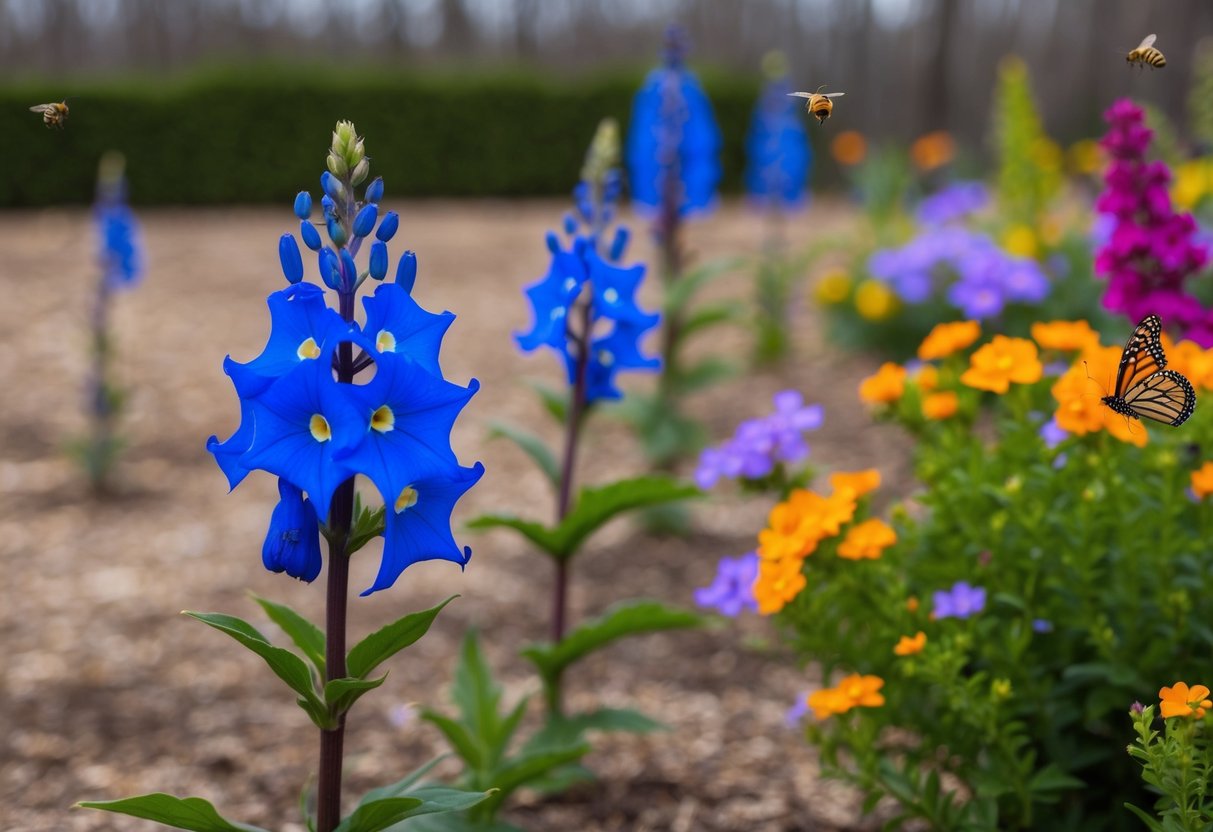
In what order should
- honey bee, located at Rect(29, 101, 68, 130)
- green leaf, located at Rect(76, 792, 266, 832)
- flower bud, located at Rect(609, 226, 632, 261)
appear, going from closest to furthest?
1. green leaf, located at Rect(76, 792, 266, 832)
2. honey bee, located at Rect(29, 101, 68, 130)
3. flower bud, located at Rect(609, 226, 632, 261)

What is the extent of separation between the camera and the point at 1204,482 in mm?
1892

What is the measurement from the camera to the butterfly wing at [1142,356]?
1705mm

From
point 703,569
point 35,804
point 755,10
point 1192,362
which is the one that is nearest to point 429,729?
point 35,804

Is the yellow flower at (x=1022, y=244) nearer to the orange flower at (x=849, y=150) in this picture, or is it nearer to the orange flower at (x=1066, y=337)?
the orange flower at (x=1066, y=337)

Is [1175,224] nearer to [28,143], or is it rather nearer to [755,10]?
[28,143]

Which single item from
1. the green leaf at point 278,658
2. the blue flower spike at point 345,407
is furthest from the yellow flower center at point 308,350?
the green leaf at point 278,658

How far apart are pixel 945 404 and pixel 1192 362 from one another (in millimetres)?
449

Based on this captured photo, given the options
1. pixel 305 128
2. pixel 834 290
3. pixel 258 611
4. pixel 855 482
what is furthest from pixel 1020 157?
pixel 305 128

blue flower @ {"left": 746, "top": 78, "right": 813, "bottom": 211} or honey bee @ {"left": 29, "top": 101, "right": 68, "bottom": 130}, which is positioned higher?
honey bee @ {"left": 29, "top": 101, "right": 68, "bottom": 130}

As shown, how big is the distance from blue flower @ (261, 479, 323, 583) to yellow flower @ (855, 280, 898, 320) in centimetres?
431

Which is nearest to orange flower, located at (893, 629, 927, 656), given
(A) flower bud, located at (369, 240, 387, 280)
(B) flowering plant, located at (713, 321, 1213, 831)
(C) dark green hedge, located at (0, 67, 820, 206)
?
(B) flowering plant, located at (713, 321, 1213, 831)

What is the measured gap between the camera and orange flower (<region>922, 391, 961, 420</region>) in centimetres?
228

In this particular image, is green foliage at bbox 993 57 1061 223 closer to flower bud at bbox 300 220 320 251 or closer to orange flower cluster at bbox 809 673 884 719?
orange flower cluster at bbox 809 673 884 719

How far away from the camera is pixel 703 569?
388cm
